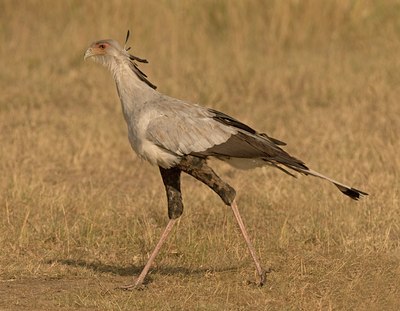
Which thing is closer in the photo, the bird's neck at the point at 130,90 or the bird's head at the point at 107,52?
the bird's neck at the point at 130,90

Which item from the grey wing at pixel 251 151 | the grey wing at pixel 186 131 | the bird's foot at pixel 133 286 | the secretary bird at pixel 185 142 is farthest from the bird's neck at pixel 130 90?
the bird's foot at pixel 133 286

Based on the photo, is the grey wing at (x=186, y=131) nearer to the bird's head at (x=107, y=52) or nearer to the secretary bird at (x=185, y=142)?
the secretary bird at (x=185, y=142)

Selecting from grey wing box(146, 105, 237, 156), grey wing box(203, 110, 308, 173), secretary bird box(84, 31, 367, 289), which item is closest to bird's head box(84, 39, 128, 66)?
secretary bird box(84, 31, 367, 289)

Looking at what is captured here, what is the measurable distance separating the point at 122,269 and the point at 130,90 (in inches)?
45.6

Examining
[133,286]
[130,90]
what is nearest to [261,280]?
[133,286]

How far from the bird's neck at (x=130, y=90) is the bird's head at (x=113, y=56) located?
3cm

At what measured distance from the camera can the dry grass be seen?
5.87 m

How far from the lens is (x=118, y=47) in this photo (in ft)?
19.7

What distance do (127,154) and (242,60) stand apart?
2.87m

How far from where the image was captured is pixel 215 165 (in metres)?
8.57

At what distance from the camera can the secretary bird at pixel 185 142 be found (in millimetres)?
5574

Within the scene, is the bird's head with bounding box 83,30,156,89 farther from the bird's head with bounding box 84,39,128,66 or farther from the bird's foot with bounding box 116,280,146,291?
the bird's foot with bounding box 116,280,146,291

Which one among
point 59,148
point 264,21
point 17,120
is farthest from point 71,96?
Answer: point 264,21

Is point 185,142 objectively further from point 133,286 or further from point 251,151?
point 133,286
